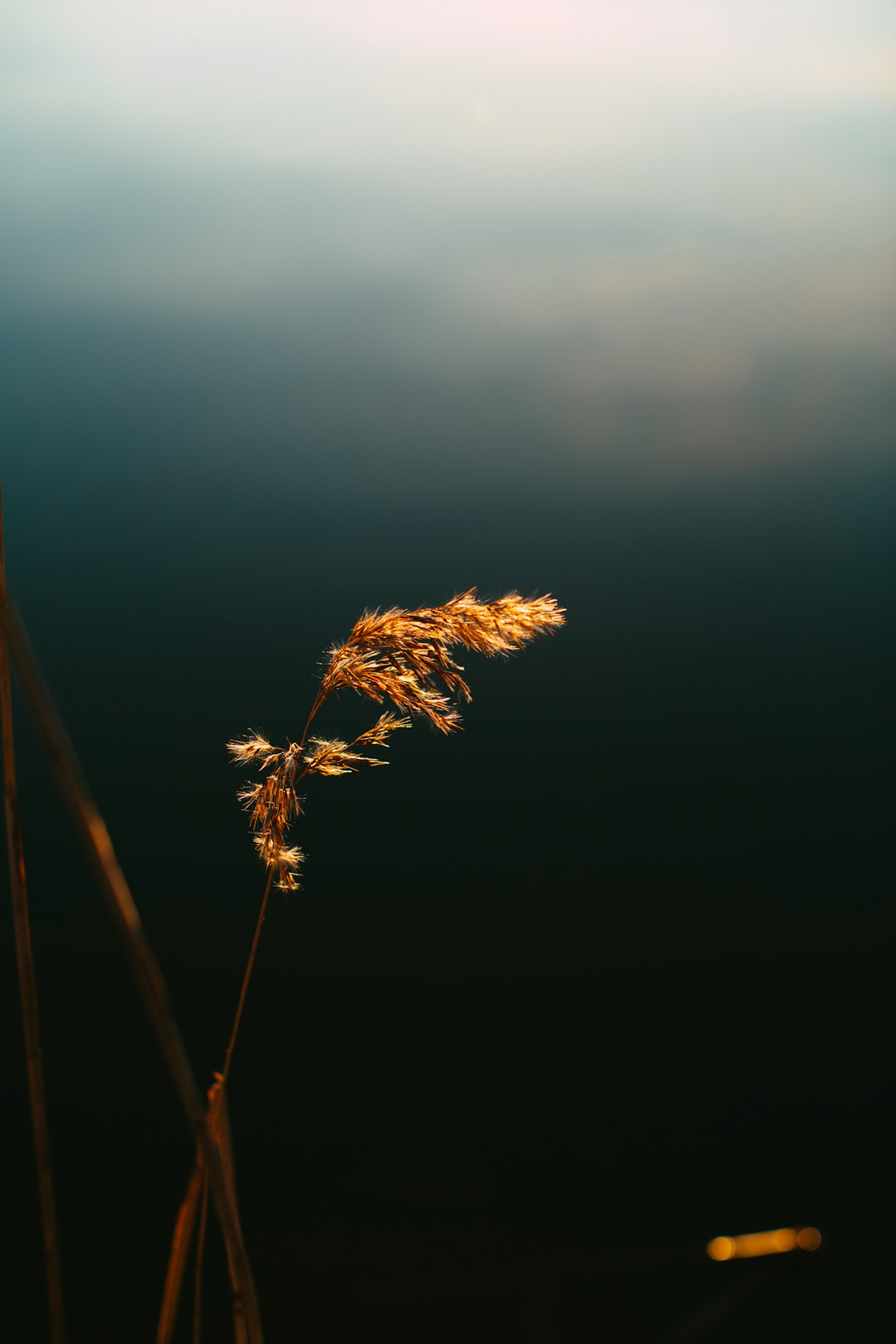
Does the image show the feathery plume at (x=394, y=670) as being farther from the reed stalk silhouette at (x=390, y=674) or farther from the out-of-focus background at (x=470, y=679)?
the out-of-focus background at (x=470, y=679)

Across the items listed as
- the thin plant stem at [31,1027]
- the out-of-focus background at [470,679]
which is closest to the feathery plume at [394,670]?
the thin plant stem at [31,1027]

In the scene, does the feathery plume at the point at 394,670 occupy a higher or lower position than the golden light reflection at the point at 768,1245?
higher

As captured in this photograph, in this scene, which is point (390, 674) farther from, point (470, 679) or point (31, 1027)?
point (470, 679)

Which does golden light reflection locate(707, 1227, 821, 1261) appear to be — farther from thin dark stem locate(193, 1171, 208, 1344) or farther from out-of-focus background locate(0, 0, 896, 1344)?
out-of-focus background locate(0, 0, 896, 1344)

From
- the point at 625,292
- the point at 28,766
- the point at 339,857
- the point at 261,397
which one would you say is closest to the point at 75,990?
the point at 28,766

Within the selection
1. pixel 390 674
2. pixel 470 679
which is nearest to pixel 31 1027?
pixel 390 674

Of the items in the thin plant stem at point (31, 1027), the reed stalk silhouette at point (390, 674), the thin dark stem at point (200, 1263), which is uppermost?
the reed stalk silhouette at point (390, 674)
